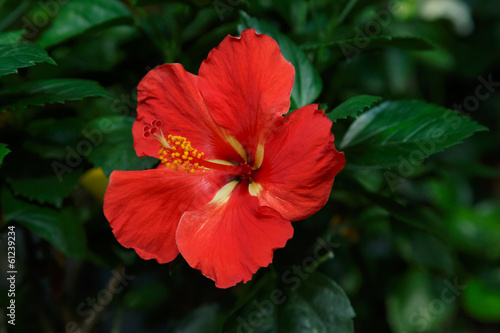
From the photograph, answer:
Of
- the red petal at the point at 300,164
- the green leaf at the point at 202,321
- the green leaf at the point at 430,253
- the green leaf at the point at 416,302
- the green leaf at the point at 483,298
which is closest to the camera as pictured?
the red petal at the point at 300,164

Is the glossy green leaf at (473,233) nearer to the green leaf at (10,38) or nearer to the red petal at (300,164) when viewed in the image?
the red petal at (300,164)

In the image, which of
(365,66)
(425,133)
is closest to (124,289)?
(425,133)

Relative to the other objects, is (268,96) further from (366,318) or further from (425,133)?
(366,318)

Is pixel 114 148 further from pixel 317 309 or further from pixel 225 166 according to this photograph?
pixel 317 309

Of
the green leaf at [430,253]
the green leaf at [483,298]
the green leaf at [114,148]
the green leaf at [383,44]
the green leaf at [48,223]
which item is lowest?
the green leaf at [483,298]

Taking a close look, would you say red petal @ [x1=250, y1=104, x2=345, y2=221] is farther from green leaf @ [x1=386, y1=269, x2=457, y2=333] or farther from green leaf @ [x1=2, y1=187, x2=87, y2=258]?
green leaf @ [x1=386, y1=269, x2=457, y2=333]

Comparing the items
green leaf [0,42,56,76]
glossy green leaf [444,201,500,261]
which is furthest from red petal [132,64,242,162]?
glossy green leaf [444,201,500,261]

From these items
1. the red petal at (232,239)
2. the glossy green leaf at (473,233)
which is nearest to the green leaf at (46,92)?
the red petal at (232,239)
